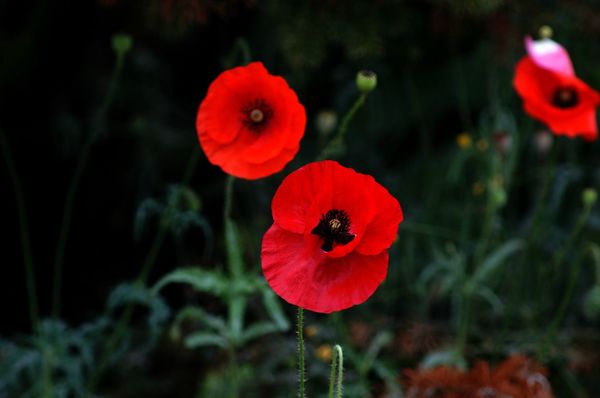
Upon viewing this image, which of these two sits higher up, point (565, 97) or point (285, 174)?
point (565, 97)

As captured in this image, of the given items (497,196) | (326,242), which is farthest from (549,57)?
(326,242)

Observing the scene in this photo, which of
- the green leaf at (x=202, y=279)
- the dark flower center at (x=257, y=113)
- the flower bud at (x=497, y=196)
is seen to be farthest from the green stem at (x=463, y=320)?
the dark flower center at (x=257, y=113)

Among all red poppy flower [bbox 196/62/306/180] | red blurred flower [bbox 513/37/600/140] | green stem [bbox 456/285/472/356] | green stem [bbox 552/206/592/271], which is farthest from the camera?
green stem [bbox 456/285/472/356]

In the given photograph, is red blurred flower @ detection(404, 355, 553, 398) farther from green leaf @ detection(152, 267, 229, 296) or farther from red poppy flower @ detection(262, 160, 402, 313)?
red poppy flower @ detection(262, 160, 402, 313)

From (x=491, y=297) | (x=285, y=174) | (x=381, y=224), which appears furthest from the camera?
(x=285, y=174)

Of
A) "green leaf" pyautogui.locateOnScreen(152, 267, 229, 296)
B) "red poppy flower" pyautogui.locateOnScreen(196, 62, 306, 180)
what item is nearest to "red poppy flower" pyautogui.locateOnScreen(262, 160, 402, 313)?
"red poppy flower" pyautogui.locateOnScreen(196, 62, 306, 180)

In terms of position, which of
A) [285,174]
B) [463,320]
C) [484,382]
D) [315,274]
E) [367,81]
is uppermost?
[367,81]

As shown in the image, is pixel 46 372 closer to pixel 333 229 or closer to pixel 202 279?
pixel 202 279
